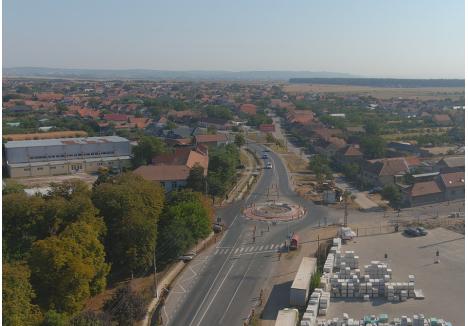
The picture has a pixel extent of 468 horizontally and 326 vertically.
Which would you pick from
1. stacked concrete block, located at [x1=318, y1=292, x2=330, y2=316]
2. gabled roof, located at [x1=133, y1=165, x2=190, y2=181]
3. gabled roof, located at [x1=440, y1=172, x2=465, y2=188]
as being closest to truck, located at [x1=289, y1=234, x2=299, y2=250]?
stacked concrete block, located at [x1=318, y1=292, x2=330, y2=316]

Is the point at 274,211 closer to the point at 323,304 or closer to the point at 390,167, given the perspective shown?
the point at 390,167

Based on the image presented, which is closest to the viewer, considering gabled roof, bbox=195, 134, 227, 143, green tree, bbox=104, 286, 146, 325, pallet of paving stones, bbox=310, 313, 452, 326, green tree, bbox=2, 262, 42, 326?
green tree, bbox=2, 262, 42, 326

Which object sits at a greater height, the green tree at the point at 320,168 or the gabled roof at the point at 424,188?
the gabled roof at the point at 424,188

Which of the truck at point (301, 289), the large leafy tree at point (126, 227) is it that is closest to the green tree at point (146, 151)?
the large leafy tree at point (126, 227)

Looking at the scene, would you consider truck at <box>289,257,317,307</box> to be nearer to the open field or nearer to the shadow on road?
the shadow on road

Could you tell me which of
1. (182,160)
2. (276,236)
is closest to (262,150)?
(182,160)

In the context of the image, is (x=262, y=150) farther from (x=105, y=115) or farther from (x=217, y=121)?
(x=105, y=115)

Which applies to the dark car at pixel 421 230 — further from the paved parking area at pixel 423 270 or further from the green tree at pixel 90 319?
the green tree at pixel 90 319
